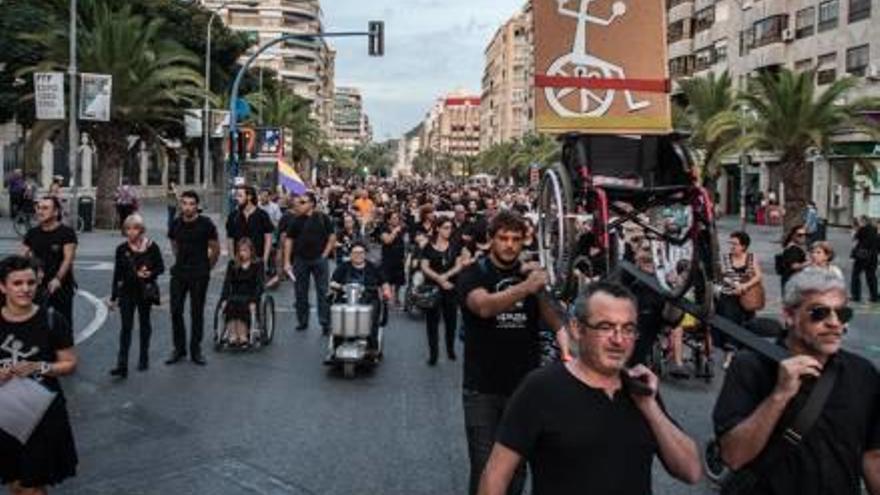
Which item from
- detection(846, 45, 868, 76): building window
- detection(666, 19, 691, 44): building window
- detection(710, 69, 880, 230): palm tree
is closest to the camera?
detection(710, 69, 880, 230): palm tree

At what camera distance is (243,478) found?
6770mm

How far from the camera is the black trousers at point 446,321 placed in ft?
36.9

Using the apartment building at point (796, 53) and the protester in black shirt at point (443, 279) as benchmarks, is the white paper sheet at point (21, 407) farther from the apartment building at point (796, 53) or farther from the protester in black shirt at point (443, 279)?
the apartment building at point (796, 53)

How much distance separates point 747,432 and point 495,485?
79 centimetres

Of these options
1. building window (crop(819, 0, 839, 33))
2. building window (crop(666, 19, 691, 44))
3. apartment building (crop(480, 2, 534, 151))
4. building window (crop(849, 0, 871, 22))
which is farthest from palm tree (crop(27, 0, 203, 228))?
apartment building (crop(480, 2, 534, 151))

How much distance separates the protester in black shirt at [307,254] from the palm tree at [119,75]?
19.1 m

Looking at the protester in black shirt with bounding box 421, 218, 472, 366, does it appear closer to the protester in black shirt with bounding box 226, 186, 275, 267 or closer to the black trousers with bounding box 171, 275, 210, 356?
the protester in black shirt with bounding box 226, 186, 275, 267

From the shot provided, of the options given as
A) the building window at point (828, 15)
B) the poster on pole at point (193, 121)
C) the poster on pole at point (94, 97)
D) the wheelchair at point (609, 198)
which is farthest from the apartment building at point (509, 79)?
the wheelchair at point (609, 198)

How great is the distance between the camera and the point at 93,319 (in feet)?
46.4

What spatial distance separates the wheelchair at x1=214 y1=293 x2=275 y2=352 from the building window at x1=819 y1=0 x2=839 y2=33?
4064cm

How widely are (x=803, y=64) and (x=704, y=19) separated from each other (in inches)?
620

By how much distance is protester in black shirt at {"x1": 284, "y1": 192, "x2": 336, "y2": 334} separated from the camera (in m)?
13.7

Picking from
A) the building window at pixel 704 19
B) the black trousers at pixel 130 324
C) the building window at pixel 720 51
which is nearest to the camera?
the black trousers at pixel 130 324

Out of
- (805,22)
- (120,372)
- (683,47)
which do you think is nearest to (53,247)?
(120,372)
